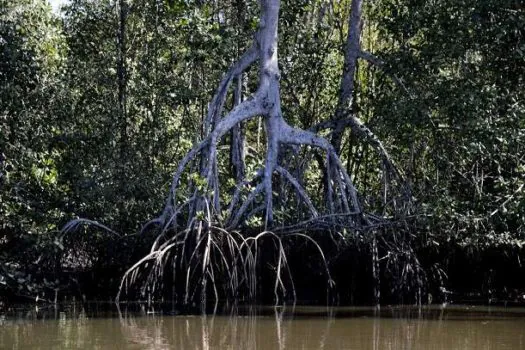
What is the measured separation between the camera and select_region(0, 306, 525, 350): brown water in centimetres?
743

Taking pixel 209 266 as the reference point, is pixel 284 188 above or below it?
above

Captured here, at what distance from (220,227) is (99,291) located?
182cm

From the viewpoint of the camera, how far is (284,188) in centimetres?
1182

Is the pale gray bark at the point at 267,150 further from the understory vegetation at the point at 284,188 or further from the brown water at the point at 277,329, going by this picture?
the brown water at the point at 277,329

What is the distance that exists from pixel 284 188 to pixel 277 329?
372cm

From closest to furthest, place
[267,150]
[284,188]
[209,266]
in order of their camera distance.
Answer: [209,266]
[267,150]
[284,188]

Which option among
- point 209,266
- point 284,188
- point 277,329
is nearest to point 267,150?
point 284,188

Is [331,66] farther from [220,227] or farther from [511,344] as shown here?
[511,344]

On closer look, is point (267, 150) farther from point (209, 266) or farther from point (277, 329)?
point (277, 329)

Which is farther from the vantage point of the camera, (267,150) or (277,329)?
(267,150)

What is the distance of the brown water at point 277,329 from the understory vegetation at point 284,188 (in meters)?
0.90

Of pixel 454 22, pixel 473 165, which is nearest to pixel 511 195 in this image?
pixel 473 165

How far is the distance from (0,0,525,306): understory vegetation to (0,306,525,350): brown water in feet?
2.96

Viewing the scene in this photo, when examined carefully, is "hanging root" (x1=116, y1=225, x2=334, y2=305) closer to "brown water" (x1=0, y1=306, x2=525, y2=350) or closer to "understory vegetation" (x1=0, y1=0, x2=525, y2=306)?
"understory vegetation" (x1=0, y1=0, x2=525, y2=306)
